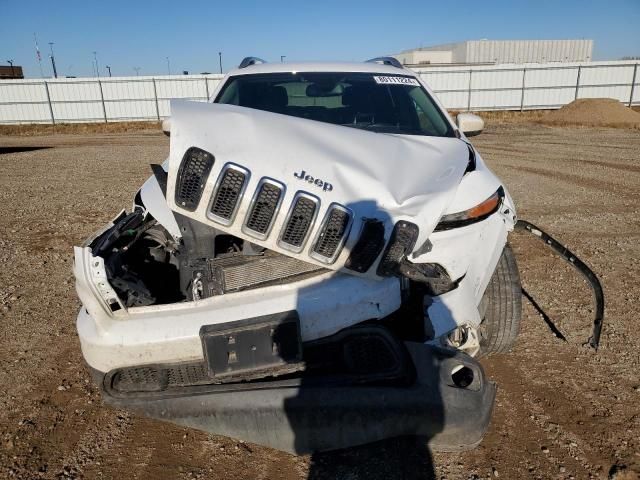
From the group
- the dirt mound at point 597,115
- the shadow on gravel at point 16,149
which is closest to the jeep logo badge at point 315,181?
the shadow on gravel at point 16,149

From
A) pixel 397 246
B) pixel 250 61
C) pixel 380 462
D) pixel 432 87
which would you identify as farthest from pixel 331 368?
pixel 432 87

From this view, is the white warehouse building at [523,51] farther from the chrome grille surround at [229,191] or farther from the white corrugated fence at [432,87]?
the chrome grille surround at [229,191]

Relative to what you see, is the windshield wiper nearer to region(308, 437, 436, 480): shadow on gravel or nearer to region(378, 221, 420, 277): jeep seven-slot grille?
region(378, 221, 420, 277): jeep seven-slot grille

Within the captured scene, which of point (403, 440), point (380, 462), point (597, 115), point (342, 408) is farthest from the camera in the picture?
point (597, 115)

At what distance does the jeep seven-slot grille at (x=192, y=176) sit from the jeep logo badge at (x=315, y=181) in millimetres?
397

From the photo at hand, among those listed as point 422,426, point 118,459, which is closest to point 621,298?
point 422,426

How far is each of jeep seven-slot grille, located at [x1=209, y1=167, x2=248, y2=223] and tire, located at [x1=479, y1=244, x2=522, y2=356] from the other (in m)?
1.64

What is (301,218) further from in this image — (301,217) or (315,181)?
(315,181)

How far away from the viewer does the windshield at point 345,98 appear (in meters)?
3.61

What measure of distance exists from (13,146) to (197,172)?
19.5m

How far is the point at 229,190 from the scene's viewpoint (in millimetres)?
2143

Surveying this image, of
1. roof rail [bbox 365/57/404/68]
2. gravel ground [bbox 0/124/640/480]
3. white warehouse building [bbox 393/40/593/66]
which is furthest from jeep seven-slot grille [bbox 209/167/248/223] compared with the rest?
white warehouse building [bbox 393/40/593/66]

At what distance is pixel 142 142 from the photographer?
18031mm

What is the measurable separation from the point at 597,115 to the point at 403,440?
21.8 meters
